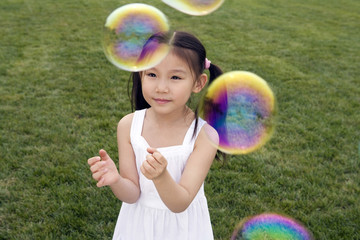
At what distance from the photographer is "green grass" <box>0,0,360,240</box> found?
2758 millimetres

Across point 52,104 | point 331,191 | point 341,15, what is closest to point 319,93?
point 331,191

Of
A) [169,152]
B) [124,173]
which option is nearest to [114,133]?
[124,173]

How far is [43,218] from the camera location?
2.68m

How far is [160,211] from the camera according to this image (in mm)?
1693

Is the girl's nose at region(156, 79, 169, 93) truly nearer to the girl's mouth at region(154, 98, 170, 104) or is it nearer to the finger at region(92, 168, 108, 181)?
the girl's mouth at region(154, 98, 170, 104)

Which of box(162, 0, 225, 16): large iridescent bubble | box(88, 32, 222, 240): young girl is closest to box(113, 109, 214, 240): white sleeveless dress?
box(88, 32, 222, 240): young girl

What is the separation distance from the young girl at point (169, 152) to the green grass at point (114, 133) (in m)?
0.71

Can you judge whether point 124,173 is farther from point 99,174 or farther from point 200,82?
point 200,82

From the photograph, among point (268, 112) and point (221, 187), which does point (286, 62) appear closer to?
point (221, 187)

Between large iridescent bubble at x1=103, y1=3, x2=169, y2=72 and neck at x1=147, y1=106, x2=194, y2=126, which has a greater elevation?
large iridescent bubble at x1=103, y1=3, x2=169, y2=72

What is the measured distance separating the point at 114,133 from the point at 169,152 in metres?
2.26

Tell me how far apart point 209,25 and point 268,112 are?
677 centimetres

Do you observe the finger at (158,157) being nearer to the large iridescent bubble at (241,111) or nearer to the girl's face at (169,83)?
the girl's face at (169,83)

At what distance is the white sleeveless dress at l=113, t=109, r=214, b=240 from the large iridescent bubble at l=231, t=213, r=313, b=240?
91 cm
